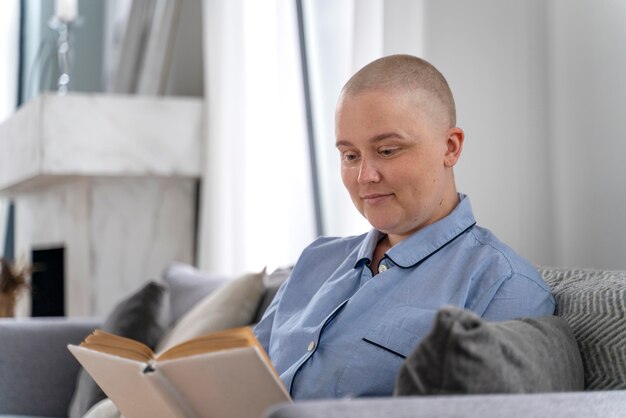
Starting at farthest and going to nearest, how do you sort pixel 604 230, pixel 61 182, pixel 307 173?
pixel 61 182 < pixel 307 173 < pixel 604 230

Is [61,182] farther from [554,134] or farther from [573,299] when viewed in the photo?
[573,299]

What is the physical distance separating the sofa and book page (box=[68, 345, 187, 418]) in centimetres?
46

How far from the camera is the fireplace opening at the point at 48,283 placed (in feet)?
15.6

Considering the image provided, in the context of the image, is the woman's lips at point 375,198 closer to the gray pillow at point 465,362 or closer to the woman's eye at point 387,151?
the woman's eye at point 387,151

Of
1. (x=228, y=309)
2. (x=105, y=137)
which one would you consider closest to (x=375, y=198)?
(x=228, y=309)

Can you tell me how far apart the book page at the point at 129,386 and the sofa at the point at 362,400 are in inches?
18.1

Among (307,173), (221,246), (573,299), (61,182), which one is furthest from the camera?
(61,182)

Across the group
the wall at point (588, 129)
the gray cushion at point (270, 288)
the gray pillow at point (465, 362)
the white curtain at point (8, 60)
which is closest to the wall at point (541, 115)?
the wall at point (588, 129)

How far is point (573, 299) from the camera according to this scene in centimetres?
149

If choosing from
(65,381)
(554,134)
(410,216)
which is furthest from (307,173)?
(410,216)

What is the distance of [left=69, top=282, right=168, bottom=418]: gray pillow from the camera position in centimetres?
267

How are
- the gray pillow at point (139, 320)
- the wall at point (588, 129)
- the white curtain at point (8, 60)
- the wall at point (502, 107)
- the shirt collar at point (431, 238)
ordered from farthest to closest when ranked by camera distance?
1. the white curtain at point (8, 60)
2. the gray pillow at point (139, 320)
3. the wall at point (502, 107)
4. the wall at point (588, 129)
5. the shirt collar at point (431, 238)

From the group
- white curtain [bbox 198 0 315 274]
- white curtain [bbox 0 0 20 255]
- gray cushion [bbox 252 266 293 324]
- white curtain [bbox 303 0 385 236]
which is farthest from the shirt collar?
white curtain [bbox 0 0 20 255]

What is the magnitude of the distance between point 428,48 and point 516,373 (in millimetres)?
1397
